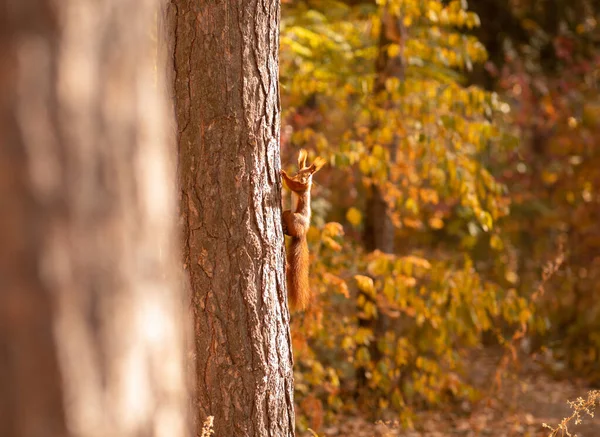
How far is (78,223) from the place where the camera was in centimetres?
108

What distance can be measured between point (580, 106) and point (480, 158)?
4.06ft

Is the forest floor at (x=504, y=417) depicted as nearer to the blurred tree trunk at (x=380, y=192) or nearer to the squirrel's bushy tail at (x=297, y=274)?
the blurred tree trunk at (x=380, y=192)

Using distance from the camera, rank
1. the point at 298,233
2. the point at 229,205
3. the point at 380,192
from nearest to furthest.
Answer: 1. the point at 229,205
2. the point at 298,233
3. the point at 380,192

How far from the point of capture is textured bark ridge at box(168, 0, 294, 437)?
2488 mm

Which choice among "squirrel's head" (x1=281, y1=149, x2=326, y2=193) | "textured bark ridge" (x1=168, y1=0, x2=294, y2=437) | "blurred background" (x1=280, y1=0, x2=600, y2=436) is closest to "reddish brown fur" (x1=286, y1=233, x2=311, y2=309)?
"squirrel's head" (x1=281, y1=149, x2=326, y2=193)

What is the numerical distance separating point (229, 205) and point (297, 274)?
0.81 m

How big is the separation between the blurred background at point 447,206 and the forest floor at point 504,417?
26 millimetres

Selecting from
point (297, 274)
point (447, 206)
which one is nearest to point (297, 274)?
point (297, 274)

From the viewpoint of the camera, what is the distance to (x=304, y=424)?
4.67m

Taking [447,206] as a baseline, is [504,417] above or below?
below

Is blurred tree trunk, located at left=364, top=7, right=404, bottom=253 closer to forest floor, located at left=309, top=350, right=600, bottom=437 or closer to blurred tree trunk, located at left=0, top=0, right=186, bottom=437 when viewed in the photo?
forest floor, located at left=309, top=350, right=600, bottom=437

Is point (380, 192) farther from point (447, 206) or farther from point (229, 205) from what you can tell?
point (229, 205)

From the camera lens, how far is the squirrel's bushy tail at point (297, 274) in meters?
3.17

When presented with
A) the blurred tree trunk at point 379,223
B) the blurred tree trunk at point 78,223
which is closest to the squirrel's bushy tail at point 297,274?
the blurred tree trunk at point 78,223
